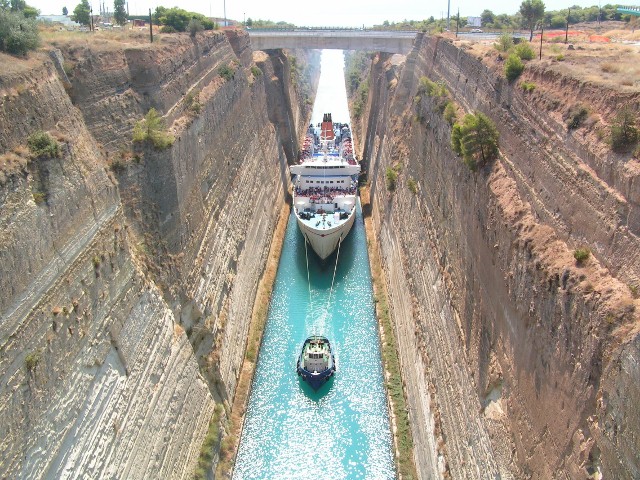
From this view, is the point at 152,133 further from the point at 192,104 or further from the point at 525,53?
the point at 525,53

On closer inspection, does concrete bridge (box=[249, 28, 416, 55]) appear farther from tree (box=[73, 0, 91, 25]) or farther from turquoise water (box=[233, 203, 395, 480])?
turquoise water (box=[233, 203, 395, 480])

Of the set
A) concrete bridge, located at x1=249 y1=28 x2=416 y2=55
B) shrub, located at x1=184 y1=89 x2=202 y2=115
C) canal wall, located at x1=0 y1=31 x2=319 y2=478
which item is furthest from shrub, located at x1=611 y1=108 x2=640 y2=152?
concrete bridge, located at x1=249 y1=28 x2=416 y2=55

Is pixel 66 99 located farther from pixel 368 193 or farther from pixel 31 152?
pixel 368 193

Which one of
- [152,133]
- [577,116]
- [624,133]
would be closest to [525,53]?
[577,116]

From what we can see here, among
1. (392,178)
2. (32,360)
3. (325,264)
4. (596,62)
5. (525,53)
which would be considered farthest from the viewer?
(392,178)

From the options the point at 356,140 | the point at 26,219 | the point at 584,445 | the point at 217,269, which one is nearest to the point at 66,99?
the point at 26,219
